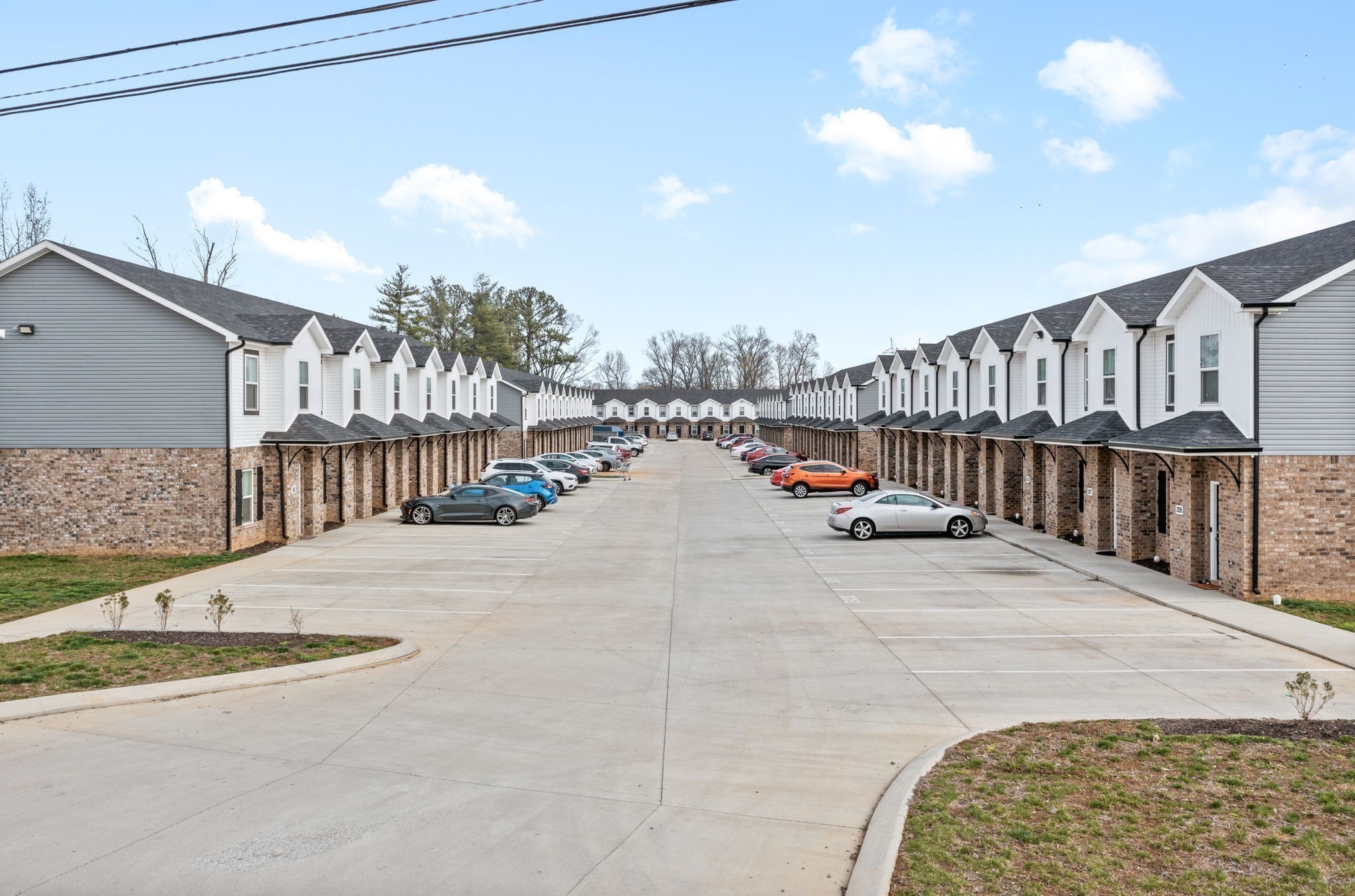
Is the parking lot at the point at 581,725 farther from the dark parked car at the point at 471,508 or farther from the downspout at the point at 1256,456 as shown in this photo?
the dark parked car at the point at 471,508

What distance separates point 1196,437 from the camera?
713 inches

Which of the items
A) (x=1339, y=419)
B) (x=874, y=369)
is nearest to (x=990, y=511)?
(x=1339, y=419)

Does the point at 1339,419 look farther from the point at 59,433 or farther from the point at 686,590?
the point at 59,433

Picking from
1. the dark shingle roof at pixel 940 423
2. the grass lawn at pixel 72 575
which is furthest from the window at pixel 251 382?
the dark shingle roof at pixel 940 423

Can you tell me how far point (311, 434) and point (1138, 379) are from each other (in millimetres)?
22083

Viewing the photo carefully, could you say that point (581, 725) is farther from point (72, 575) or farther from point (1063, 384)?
point (1063, 384)

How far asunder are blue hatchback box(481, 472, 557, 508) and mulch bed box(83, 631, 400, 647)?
786 inches

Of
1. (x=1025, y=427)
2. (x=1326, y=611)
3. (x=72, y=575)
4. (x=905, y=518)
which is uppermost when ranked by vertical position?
(x=1025, y=427)

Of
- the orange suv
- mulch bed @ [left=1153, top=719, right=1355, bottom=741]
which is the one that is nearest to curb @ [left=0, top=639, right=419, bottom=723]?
mulch bed @ [left=1153, top=719, right=1355, bottom=741]

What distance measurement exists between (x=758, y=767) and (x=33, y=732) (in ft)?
24.8

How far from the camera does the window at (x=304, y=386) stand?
27.8 metres

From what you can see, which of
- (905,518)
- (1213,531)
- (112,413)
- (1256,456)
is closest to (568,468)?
(905,518)

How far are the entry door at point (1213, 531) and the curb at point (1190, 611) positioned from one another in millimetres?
1758

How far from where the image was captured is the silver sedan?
27.0 metres
